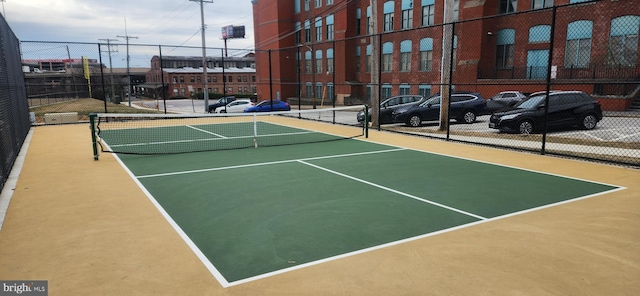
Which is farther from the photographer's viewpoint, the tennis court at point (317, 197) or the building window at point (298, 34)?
the building window at point (298, 34)

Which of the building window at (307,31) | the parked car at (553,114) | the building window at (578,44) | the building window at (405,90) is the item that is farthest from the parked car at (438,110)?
the building window at (307,31)

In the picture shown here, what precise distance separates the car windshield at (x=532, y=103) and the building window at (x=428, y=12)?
72.4 ft

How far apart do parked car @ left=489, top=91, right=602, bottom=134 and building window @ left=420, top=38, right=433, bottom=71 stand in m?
21.0

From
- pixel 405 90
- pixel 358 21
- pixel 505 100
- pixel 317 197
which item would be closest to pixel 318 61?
pixel 358 21

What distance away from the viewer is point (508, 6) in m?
34.2

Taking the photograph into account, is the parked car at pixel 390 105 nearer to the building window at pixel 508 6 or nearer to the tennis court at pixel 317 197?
the tennis court at pixel 317 197

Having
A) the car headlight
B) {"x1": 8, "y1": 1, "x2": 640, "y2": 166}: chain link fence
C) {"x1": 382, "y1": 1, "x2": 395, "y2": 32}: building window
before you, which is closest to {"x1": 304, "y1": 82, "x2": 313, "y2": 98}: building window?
{"x1": 8, "y1": 1, "x2": 640, "y2": 166}: chain link fence

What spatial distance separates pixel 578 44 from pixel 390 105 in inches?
621

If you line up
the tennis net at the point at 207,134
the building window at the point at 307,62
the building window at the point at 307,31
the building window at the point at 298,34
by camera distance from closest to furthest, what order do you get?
1. the tennis net at the point at 207,134
2. the building window at the point at 307,62
3. the building window at the point at 307,31
4. the building window at the point at 298,34

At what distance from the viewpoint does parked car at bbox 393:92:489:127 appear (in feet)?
66.9

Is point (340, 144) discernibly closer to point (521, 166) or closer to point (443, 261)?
point (521, 166)

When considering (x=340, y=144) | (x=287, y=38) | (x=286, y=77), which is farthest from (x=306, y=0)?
(x=340, y=144)

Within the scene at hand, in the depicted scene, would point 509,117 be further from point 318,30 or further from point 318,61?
point 318,30

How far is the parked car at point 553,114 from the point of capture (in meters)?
16.2
